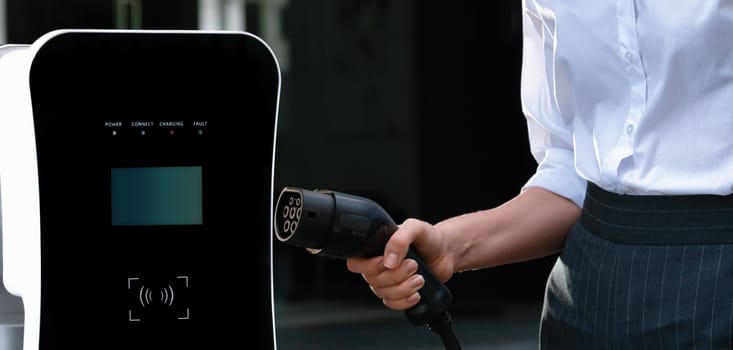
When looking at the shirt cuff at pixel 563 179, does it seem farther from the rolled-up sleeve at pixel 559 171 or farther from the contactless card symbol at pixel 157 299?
the contactless card symbol at pixel 157 299

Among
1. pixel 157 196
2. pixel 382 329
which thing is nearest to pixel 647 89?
pixel 157 196

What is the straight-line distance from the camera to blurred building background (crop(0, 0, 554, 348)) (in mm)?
9133

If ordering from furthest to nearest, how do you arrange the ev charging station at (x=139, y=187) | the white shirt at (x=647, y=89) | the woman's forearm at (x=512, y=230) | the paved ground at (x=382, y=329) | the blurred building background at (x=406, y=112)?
the blurred building background at (x=406, y=112) → the paved ground at (x=382, y=329) → the woman's forearm at (x=512, y=230) → the white shirt at (x=647, y=89) → the ev charging station at (x=139, y=187)

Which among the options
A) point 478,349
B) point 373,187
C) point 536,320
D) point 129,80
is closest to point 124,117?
point 129,80

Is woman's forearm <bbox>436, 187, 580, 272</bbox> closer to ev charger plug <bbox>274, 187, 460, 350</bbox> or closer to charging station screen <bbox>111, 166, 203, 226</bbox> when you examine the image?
ev charger plug <bbox>274, 187, 460, 350</bbox>

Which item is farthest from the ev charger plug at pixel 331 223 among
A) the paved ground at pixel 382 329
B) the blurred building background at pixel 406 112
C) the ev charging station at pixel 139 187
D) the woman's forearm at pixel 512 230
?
the blurred building background at pixel 406 112

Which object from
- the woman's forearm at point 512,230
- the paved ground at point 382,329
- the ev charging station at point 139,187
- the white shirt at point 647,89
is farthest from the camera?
the paved ground at point 382,329

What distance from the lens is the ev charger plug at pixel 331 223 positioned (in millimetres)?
1153

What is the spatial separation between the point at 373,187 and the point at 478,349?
2.35 metres

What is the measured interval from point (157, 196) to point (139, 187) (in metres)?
0.02

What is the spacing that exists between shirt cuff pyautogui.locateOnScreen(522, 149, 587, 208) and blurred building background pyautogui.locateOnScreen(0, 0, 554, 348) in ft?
24.1

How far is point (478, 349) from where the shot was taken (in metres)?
7.54

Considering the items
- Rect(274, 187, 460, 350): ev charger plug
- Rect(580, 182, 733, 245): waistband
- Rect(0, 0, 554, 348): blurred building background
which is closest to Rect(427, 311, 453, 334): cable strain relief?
Rect(274, 187, 460, 350): ev charger plug

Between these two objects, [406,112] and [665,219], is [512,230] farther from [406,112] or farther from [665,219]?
[406,112]
